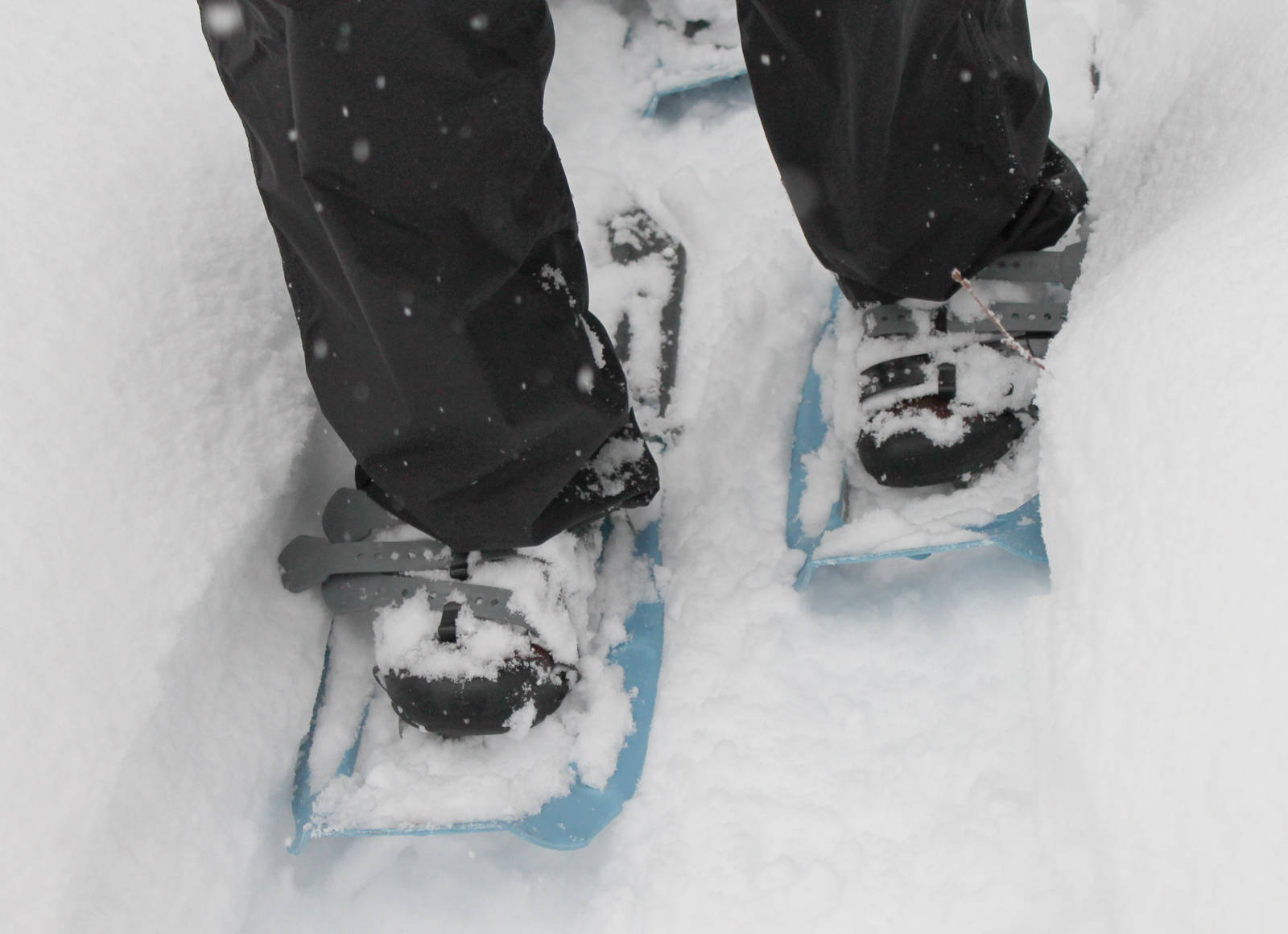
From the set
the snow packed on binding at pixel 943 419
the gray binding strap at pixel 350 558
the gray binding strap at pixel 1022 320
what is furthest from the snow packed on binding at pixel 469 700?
the gray binding strap at pixel 1022 320

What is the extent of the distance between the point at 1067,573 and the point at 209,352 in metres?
0.87

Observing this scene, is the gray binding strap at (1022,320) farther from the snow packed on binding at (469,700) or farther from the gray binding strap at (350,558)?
the gray binding strap at (350,558)

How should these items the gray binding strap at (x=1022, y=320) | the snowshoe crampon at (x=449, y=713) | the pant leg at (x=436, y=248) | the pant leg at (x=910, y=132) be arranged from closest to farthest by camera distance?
the pant leg at (x=436, y=248), the pant leg at (x=910, y=132), the snowshoe crampon at (x=449, y=713), the gray binding strap at (x=1022, y=320)

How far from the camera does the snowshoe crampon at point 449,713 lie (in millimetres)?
953

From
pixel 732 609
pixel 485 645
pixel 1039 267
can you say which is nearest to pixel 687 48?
pixel 1039 267

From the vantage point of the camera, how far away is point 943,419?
1027mm

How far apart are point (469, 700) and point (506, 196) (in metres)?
0.48

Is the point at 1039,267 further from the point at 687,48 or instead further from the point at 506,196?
the point at 687,48

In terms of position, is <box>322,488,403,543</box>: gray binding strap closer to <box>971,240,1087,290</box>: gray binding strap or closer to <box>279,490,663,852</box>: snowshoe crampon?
<box>279,490,663,852</box>: snowshoe crampon

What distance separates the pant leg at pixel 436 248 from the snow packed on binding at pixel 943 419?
29cm

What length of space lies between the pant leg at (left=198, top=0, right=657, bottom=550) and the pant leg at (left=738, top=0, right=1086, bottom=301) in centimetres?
25

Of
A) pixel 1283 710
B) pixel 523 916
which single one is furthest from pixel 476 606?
pixel 1283 710

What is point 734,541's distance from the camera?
1165 mm

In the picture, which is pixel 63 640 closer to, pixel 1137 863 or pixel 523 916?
pixel 523 916
